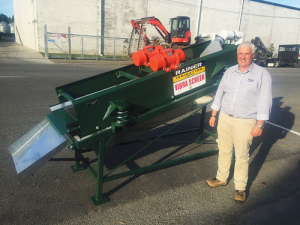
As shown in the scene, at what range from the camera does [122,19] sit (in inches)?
991

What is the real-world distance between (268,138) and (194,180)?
2.51 metres

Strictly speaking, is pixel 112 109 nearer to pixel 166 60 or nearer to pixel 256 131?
pixel 166 60

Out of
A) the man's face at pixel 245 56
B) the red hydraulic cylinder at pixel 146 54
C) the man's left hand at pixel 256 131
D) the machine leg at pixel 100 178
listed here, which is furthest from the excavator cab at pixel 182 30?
the machine leg at pixel 100 178

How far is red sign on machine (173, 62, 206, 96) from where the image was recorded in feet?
10.3

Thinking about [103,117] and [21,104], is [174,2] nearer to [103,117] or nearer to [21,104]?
[21,104]

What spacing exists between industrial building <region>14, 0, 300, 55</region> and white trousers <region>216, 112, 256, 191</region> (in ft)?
56.4

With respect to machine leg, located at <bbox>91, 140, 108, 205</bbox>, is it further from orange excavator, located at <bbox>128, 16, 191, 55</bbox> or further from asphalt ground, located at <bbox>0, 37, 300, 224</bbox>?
orange excavator, located at <bbox>128, 16, 191, 55</bbox>

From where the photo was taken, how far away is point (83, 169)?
144 inches

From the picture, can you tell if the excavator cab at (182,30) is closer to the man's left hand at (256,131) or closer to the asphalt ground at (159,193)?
→ the asphalt ground at (159,193)

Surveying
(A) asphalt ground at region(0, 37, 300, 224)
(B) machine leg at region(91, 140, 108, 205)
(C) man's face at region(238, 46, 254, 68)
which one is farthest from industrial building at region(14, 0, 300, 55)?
(C) man's face at region(238, 46, 254, 68)

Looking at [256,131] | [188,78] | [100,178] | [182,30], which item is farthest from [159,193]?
[182,30]

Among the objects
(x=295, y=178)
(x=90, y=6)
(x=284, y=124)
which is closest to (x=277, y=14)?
(x=90, y=6)

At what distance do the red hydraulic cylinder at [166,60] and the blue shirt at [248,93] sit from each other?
0.65 meters

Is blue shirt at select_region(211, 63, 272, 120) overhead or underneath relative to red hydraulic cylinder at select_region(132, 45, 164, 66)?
underneath
